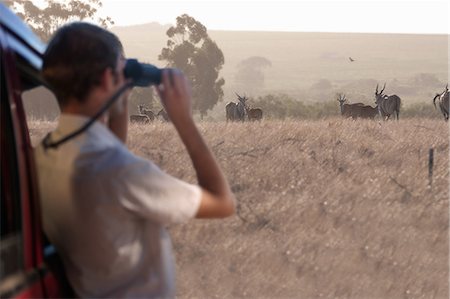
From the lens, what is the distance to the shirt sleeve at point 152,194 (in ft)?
6.70

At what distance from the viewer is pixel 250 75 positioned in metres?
130

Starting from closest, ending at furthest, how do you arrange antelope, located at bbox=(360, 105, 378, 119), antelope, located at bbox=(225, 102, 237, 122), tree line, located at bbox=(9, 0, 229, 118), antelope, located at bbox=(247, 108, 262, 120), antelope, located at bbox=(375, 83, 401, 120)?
1. antelope, located at bbox=(360, 105, 378, 119)
2. antelope, located at bbox=(375, 83, 401, 120)
3. antelope, located at bbox=(247, 108, 262, 120)
4. antelope, located at bbox=(225, 102, 237, 122)
5. tree line, located at bbox=(9, 0, 229, 118)

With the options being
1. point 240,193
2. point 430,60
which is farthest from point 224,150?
point 430,60

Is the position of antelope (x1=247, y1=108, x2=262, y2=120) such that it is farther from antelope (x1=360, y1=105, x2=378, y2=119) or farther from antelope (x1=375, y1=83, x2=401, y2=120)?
antelope (x1=375, y1=83, x2=401, y2=120)

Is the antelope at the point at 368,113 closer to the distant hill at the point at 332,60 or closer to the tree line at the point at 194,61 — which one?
the tree line at the point at 194,61

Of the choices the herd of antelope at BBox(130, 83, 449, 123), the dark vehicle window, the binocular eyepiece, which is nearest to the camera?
the dark vehicle window

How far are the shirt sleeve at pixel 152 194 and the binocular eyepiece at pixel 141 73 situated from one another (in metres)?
0.35

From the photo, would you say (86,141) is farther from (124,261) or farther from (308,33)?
(308,33)

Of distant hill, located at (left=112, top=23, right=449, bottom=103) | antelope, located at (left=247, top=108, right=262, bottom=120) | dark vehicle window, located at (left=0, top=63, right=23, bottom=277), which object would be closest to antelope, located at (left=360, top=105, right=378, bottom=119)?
antelope, located at (left=247, top=108, right=262, bottom=120)

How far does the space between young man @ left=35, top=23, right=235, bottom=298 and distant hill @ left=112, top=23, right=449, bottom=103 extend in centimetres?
8225

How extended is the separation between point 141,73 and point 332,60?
154m

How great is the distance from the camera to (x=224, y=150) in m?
12.2

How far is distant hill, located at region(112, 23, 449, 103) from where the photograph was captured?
11506 centimetres

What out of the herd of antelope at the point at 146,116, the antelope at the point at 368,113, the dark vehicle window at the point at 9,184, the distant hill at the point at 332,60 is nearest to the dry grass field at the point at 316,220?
the dark vehicle window at the point at 9,184
